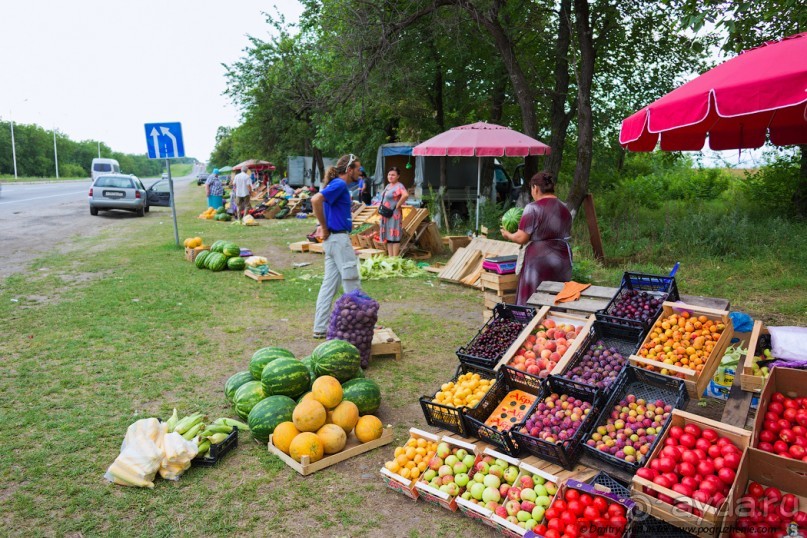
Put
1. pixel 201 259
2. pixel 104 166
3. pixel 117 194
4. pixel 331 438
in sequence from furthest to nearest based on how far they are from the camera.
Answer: pixel 104 166, pixel 117 194, pixel 201 259, pixel 331 438

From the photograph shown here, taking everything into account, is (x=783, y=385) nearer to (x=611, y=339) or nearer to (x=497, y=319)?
(x=611, y=339)

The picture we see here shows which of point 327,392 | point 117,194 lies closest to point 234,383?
point 327,392

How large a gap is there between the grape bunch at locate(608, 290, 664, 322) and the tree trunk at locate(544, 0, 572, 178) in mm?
9489

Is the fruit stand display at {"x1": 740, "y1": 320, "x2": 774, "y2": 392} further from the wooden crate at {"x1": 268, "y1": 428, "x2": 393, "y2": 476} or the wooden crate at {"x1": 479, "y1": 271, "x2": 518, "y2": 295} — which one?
the wooden crate at {"x1": 479, "y1": 271, "x2": 518, "y2": 295}

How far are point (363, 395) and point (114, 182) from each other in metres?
23.1

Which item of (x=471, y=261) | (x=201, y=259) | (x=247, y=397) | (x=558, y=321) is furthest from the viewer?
(x=201, y=259)

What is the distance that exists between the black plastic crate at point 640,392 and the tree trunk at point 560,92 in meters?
10.5

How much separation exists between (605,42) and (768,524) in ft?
51.0

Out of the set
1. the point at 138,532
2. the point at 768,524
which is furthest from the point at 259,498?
the point at 768,524

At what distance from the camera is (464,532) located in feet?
11.6

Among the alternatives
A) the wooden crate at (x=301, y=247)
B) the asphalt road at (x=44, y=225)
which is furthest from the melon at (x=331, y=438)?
the wooden crate at (x=301, y=247)

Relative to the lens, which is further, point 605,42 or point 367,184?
point 367,184

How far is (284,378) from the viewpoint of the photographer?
4805 millimetres

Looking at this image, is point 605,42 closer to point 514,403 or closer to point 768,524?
point 514,403
